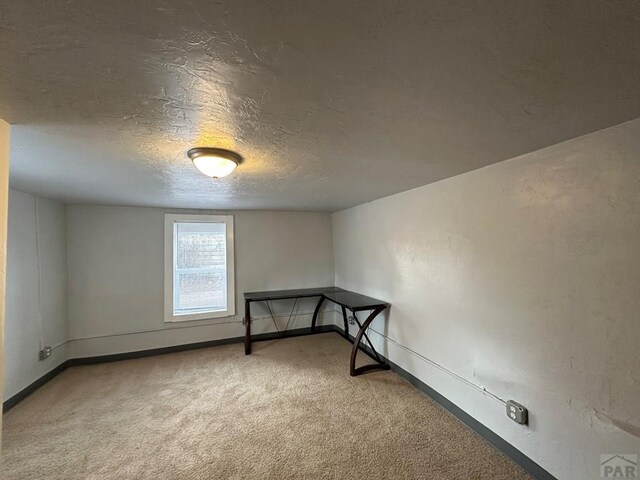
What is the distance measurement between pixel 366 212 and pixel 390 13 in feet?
9.90

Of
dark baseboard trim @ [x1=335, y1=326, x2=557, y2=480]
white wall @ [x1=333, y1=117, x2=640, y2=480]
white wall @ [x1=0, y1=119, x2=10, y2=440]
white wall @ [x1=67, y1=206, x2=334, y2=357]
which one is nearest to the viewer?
white wall @ [x1=0, y1=119, x2=10, y2=440]

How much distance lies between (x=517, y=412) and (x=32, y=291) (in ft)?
14.1

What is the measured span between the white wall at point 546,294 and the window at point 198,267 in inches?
109

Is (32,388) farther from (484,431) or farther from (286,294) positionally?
(484,431)

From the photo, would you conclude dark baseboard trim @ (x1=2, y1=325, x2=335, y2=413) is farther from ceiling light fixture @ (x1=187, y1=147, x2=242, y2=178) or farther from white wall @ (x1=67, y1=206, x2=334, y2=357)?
ceiling light fixture @ (x1=187, y1=147, x2=242, y2=178)

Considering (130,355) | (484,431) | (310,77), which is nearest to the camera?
(310,77)

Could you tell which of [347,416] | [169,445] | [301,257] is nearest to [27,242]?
[169,445]

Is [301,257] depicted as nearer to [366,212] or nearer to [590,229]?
[366,212]

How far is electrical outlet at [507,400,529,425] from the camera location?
174cm

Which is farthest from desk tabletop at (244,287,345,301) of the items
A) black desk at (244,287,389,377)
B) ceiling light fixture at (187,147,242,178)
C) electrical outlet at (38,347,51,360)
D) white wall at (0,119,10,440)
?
white wall at (0,119,10,440)

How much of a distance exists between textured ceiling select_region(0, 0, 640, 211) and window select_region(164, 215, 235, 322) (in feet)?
7.27

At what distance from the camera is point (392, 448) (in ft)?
6.30

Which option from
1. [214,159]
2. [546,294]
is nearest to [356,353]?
[546,294]

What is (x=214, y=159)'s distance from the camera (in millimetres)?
1598
